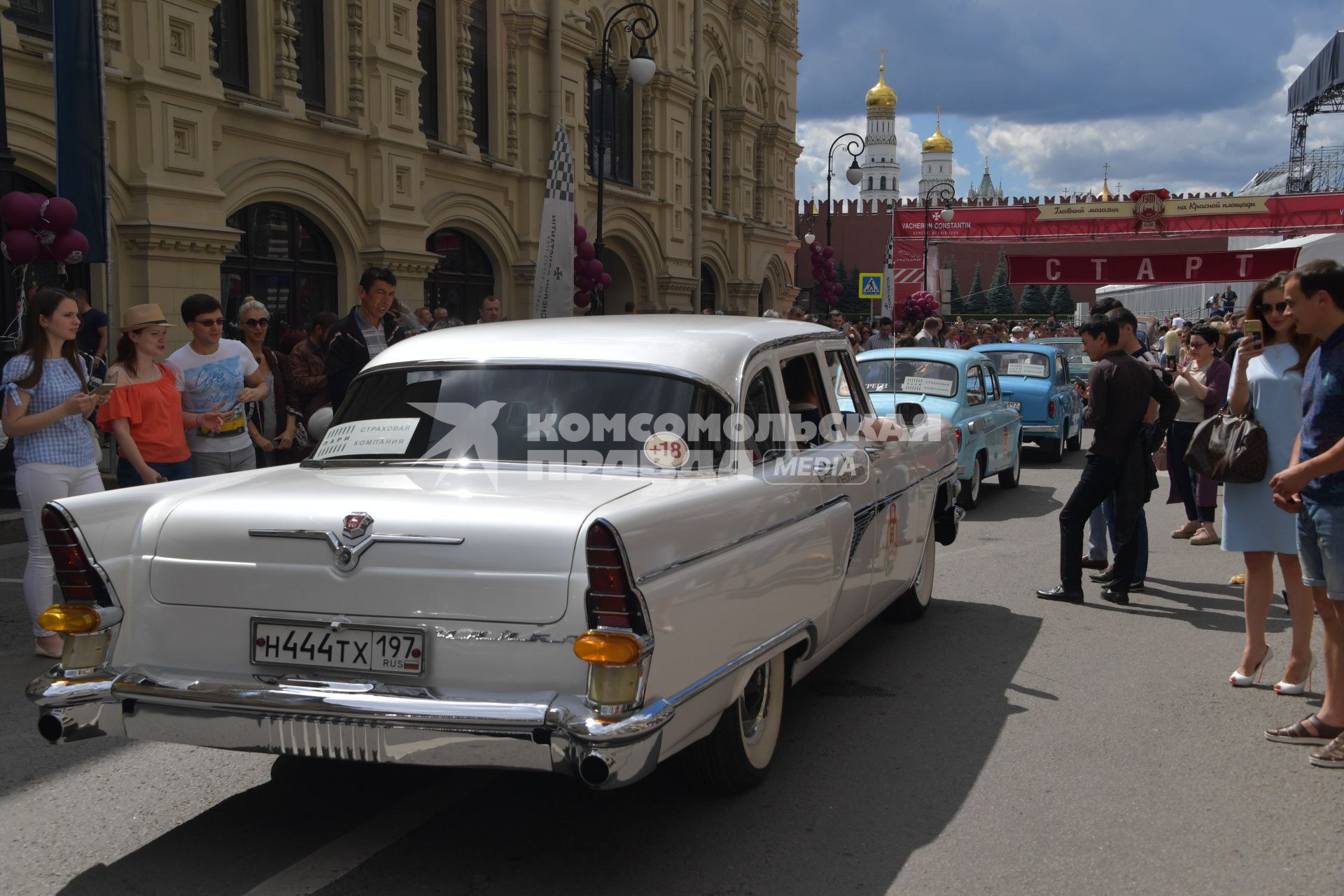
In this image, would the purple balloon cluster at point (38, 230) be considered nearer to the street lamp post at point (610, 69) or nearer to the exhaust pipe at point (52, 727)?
the exhaust pipe at point (52, 727)

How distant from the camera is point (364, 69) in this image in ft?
58.4

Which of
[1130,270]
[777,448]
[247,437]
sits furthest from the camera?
[1130,270]

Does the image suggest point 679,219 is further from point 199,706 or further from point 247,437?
point 199,706

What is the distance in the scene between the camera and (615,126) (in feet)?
86.7

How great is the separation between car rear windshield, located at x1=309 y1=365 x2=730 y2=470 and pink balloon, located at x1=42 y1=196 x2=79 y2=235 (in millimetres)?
6884

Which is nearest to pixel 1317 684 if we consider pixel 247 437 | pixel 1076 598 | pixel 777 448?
pixel 1076 598

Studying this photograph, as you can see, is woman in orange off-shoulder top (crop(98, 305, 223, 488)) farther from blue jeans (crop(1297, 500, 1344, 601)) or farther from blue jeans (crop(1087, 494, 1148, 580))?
blue jeans (crop(1087, 494, 1148, 580))

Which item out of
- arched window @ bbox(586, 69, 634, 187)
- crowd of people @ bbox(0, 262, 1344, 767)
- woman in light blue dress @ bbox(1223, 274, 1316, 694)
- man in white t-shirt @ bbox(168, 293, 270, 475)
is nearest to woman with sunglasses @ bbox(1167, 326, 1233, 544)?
crowd of people @ bbox(0, 262, 1344, 767)

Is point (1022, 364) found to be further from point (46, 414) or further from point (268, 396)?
point (46, 414)

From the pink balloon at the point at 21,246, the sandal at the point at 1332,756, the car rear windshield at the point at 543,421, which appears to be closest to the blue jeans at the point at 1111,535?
the sandal at the point at 1332,756

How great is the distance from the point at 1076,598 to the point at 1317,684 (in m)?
2.06

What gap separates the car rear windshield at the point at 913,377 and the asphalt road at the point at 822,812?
632 cm

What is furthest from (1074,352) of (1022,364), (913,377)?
(913,377)

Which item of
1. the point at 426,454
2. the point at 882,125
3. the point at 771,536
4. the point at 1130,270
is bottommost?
the point at 771,536
